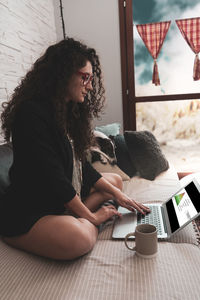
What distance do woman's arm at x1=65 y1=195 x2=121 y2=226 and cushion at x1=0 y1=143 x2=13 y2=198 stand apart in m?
0.36

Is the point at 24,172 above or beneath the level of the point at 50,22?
beneath

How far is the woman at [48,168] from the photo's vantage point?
99 centimetres

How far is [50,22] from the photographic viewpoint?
2.83m

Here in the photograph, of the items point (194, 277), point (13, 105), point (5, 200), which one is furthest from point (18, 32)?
point (194, 277)

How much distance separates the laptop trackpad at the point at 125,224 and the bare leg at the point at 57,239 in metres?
0.16

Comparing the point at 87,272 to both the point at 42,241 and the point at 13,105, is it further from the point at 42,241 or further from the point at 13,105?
the point at 13,105

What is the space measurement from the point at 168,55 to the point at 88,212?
2288mm

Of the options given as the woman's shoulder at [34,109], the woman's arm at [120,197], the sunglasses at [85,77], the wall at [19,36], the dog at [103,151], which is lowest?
the woman's arm at [120,197]

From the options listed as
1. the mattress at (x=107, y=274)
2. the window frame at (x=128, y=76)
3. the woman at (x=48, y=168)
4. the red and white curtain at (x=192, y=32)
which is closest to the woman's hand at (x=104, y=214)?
the woman at (x=48, y=168)

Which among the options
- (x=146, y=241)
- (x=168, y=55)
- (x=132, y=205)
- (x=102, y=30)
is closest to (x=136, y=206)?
(x=132, y=205)

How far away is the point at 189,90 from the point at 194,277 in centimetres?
239

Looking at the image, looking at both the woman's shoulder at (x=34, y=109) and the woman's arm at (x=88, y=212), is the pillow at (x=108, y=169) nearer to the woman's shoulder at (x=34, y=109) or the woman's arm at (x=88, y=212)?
the woman's arm at (x=88, y=212)

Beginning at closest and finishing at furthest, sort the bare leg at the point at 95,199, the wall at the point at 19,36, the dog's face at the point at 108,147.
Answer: the bare leg at the point at 95,199 → the wall at the point at 19,36 → the dog's face at the point at 108,147

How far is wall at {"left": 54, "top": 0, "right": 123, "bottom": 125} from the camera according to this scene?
2814mm
